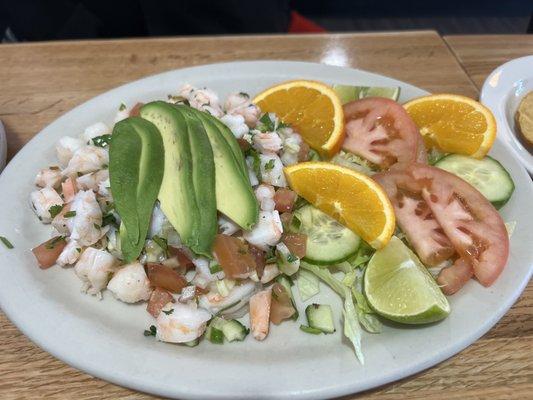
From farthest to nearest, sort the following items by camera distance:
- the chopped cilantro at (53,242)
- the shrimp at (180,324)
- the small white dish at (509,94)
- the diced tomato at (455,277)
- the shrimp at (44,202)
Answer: the small white dish at (509,94) < the shrimp at (44,202) < the chopped cilantro at (53,242) < the diced tomato at (455,277) < the shrimp at (180,324)

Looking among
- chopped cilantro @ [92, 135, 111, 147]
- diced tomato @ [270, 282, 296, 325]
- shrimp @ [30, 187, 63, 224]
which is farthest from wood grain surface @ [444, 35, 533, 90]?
shrimp @ [30, 187, 63, 224]

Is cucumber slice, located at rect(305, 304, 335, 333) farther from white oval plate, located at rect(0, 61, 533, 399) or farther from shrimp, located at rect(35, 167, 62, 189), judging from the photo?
shrimp, located at rect(35, 167, 62, 189)

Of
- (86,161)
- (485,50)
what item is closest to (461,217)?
(86,161)

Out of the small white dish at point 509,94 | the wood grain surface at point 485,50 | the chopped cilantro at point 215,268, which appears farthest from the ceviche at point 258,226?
the wood grain surface at point 485,50

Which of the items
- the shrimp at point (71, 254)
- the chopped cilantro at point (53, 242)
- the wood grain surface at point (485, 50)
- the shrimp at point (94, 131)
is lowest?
the wood grain surface at point (485, 50)

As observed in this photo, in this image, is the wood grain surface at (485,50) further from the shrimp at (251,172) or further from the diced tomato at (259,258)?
the diced tomato at (259,258)

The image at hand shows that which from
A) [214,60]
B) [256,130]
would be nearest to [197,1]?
[214,60]
